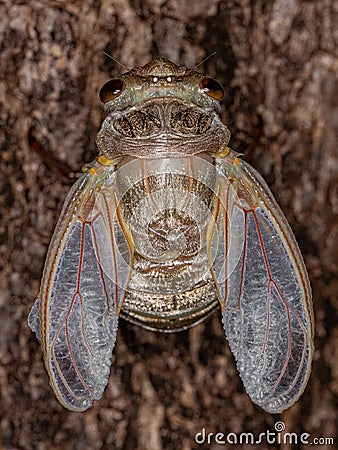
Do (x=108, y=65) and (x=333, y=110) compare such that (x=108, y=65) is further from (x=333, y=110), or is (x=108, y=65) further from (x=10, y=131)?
(x=333, y=110)

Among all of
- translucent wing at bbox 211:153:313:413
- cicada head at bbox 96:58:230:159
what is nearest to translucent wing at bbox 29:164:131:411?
cicada head at bbox 96:58:230:159

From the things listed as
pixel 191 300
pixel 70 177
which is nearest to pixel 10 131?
pixel 70 177

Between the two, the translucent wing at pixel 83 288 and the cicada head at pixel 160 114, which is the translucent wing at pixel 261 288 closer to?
the cicada head at pixel 160 114

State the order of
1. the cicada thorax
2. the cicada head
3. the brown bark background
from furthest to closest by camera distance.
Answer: the brown bark background < the cicada thorax < the cicada head

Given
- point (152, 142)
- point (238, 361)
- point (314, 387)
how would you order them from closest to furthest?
point (152, 142) < point (238, 361) < point (314, 387)

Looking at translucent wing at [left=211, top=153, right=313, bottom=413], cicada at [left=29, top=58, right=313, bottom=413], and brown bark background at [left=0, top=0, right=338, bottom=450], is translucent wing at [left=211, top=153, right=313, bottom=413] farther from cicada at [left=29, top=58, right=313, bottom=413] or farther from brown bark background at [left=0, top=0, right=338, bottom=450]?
brown bark background at [left=0, top=0, right=338, bottom=450]

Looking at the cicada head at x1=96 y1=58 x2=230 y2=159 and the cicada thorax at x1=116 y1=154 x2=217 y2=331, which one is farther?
the cicada thorax at x1=116 y1=154 x2=217 y2=331

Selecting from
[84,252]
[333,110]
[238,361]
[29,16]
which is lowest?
[238,361]

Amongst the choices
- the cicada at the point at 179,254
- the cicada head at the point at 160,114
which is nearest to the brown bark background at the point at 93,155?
the cicada at the point at 179,254
